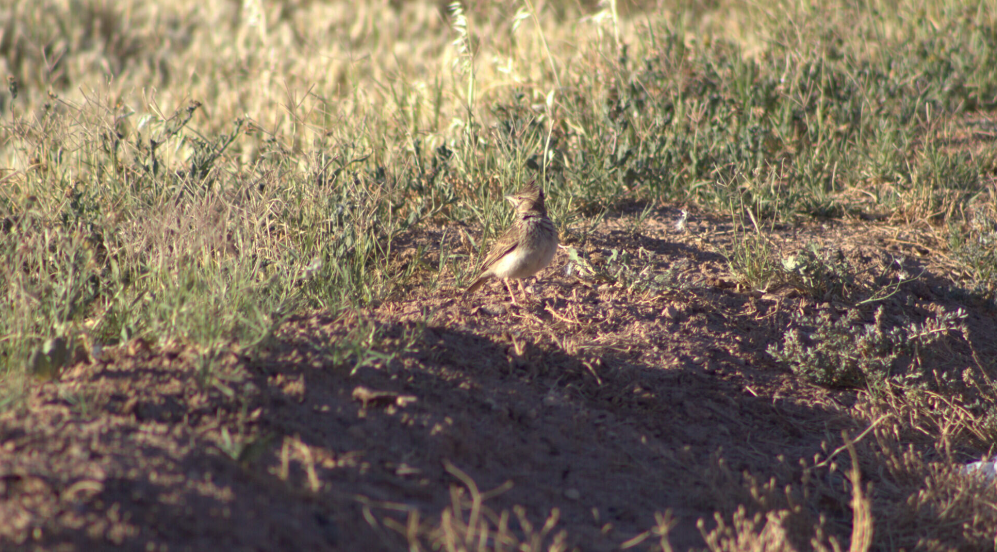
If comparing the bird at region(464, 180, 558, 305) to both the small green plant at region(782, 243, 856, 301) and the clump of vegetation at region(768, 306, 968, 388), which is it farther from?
the small green plant at region(782, 243, 856, 301)

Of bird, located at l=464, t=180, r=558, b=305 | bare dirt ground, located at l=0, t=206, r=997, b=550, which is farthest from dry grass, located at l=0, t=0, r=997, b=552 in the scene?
bird, located at l=464, t=180, r=558, b=305

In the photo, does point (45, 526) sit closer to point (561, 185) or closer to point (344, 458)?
point (344, 458)

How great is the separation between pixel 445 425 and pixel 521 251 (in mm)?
1546

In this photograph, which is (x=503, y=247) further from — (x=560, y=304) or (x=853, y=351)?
(x=853, y=351)

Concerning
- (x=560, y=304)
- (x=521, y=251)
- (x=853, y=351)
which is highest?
(x=521, y=251)

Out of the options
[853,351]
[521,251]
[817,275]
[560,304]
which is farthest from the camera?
[817,275]

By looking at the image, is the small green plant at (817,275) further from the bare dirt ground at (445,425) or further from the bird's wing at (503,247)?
the bird's wing at (503,247)

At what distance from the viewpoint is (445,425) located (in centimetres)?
316

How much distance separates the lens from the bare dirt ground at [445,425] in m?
2.51

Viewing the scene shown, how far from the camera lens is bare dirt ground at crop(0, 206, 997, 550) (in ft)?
8.24

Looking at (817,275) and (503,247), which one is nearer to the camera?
(503,247)

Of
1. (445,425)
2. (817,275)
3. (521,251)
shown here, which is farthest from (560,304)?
(445,425)

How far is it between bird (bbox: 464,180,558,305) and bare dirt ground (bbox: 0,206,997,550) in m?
0.16

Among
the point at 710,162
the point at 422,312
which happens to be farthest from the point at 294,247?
the point at 710,162
